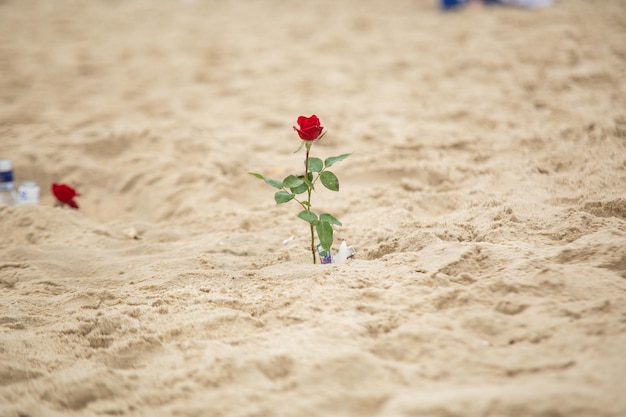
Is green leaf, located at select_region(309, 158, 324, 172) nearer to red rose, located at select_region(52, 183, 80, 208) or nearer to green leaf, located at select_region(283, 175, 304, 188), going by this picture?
green leaf, located at select_region(283, 175, 304, 188)

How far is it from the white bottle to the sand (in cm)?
27

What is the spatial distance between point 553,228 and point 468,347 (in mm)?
877

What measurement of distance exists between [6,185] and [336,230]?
1.96 m

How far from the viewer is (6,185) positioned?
10.4 ft

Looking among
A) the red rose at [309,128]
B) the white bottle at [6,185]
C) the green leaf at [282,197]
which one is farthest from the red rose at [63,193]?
the red rose at [309,128]

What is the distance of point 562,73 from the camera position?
4.39 m

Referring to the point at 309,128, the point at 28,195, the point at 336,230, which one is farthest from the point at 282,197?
the point at 28,195

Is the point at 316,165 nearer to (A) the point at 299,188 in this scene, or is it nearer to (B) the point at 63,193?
(A) the point at 299,188

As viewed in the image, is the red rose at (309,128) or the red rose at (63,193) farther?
the red rose at (63,193)

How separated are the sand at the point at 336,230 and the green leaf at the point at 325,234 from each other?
105mm

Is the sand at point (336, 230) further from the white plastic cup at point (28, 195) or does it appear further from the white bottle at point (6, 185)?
the white bottle at point (6, 185)

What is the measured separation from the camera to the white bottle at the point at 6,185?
317 centimetres

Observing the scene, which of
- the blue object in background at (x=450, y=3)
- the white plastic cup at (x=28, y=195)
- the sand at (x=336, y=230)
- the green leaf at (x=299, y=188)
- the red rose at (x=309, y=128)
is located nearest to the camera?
the sand at (x=336, y=230)

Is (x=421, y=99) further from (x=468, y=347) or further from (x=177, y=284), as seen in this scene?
(x=468, y=347)
